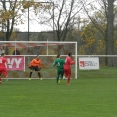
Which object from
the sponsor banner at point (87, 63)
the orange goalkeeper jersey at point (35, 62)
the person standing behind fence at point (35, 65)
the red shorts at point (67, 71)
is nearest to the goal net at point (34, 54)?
the person standing behind fence at point (35, 65)

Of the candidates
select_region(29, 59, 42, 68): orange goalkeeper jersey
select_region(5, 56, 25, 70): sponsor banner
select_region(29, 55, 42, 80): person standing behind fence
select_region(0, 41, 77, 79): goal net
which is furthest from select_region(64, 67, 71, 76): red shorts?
select_region(5, 56, 25, 70): sponsor banner

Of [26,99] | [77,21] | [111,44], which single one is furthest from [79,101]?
[77,21]

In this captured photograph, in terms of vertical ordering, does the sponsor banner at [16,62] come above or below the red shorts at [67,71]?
above

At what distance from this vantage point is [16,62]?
37.1 m

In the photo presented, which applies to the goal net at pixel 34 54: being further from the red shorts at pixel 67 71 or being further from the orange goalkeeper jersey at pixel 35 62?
the red shorts at pixel 67 71

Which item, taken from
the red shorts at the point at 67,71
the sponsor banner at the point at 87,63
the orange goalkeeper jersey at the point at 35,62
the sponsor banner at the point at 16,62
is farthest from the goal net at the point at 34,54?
the red shorts at the point at 67,71

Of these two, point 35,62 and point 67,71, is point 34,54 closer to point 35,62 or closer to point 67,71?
point 35,62

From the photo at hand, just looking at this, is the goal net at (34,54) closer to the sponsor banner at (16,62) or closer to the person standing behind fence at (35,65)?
the sponsor banner at (16,62)

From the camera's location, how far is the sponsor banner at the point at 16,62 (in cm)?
3677

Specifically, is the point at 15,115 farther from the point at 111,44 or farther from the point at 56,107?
the point at 111,44

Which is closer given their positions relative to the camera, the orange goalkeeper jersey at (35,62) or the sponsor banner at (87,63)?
the orange goalkeeper jersey at (35,62)

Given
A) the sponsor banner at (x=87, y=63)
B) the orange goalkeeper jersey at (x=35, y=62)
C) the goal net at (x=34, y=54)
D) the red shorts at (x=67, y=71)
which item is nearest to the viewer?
the red shorts at (x=67, y=71)

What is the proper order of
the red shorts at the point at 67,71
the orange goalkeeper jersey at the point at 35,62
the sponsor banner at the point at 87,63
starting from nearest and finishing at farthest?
the red shorts at the point at 67,71
the orange goalkeeper jersey at the point at 35,62
the sponsor banner at the point at 87,63

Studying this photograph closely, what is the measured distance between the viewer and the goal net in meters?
37.0
